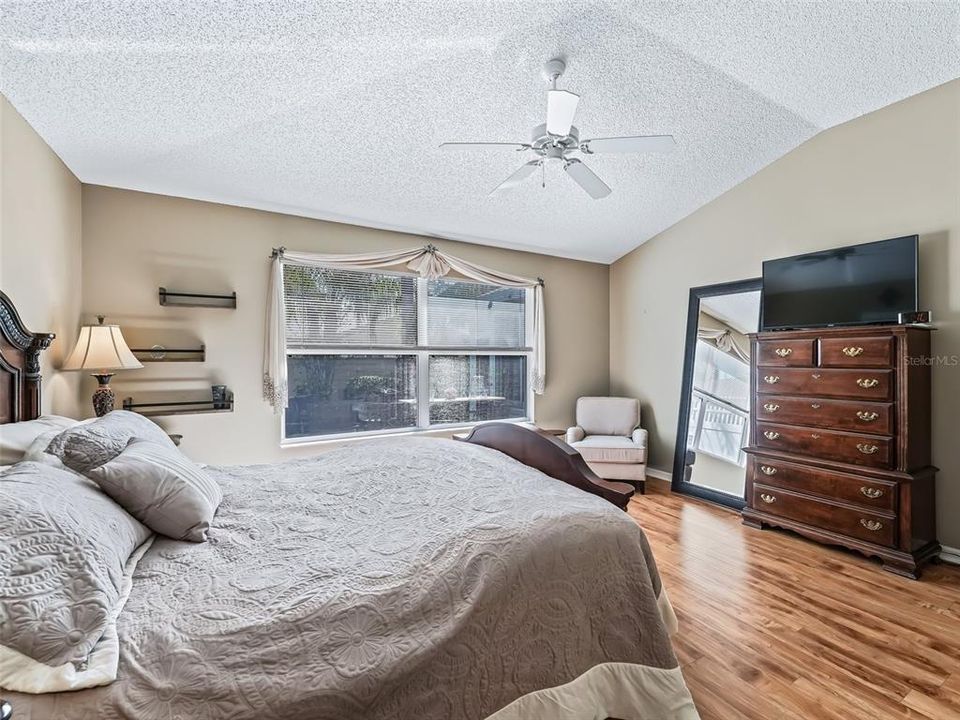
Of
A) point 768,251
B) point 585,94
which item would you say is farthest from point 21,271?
point 768,251

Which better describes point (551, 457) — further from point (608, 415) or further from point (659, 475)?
point (659, 475)

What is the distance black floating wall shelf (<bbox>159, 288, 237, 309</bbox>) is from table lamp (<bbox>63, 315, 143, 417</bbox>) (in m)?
0.50

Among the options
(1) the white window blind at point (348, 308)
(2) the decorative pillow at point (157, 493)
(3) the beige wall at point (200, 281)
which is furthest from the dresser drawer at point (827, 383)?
(2) the decorative pillow at point (157, 493)

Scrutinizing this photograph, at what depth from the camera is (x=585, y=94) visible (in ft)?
9.00

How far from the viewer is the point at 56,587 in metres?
0.94

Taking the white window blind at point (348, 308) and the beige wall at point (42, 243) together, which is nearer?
the beige wall at point (42, 243)

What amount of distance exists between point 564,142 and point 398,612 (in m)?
2.17

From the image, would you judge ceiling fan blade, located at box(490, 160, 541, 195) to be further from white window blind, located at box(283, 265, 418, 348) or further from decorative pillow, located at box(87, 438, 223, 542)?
decorative pillow, located at box(87, 438, 223, 542)

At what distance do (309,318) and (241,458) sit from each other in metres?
1.22

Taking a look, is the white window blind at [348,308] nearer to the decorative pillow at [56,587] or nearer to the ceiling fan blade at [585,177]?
the ceiling fan blade at [585,177]

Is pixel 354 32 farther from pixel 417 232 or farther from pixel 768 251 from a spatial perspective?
pixel 768 251

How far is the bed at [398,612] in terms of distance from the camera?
0.95m

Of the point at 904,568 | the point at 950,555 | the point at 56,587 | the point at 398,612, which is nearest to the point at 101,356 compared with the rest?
the point at 56,587

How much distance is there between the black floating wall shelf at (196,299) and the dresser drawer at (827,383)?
4028 millimetres
